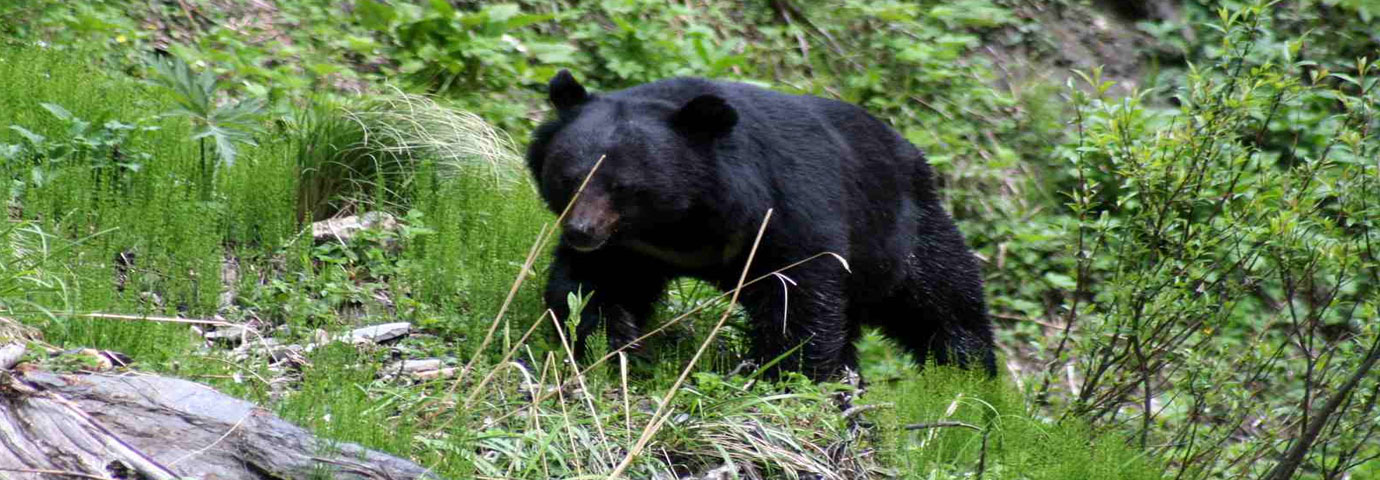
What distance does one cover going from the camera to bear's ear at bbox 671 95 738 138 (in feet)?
16.0

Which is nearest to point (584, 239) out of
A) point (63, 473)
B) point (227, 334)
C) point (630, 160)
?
point (630, 160)

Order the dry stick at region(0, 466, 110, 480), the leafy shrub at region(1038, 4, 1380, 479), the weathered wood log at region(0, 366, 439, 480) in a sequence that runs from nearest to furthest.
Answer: the dry stick at region(0, 466, 110, 480)
the weathered wood log at region(0, 366, 439, 480)
the leafy shrub at region(1038, 4, 1380, 479)

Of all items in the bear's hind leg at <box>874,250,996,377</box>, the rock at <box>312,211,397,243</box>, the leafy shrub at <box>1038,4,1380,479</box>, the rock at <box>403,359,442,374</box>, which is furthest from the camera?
the bear's hind leg at <box>874,250,996,377</box>

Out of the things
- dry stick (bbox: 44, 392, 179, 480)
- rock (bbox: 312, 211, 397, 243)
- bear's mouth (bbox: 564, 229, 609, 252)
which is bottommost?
rock (bbox: 312, 211, 397, 243)

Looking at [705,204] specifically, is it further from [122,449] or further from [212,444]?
[122,449]

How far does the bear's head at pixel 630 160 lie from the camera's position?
→ 4.84m

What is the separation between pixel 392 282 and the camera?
18.1 ft

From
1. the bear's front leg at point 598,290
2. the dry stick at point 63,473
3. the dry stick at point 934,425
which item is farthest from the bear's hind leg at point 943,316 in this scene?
the dry stick at point 63,473

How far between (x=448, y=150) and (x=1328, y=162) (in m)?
3.86

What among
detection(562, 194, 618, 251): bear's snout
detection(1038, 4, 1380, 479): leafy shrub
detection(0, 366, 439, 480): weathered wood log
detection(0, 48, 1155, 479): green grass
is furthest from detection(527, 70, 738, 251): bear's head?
detection(1038, 4, 1380, 479): leafy shrub

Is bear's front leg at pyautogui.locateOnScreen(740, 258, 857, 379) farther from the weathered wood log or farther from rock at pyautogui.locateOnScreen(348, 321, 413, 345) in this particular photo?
the weathered wood log

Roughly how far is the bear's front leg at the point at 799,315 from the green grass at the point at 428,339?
9.2 inches

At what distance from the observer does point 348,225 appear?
6117mm

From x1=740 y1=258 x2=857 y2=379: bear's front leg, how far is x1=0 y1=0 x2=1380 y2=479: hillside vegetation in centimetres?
20
